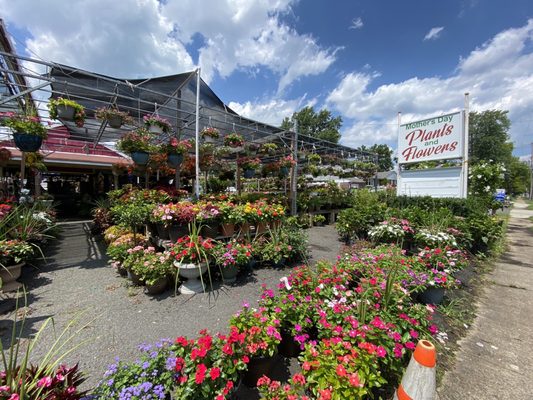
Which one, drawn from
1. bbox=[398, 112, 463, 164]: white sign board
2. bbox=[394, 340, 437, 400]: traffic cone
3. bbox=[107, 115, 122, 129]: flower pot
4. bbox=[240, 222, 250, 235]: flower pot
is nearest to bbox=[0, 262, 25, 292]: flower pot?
bbox=[107, 115, 122, 129]: flower pot

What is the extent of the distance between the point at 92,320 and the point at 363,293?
298 cm

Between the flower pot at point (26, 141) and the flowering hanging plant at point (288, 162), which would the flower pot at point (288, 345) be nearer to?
the flower pot at point (26, 141)

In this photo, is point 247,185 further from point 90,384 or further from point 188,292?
point 90,384

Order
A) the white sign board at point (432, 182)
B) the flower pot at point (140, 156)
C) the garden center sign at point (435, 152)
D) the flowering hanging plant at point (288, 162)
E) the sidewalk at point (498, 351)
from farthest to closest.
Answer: the flowering hanging plant at point (288, 162) < the white sign board at point (432, 182) < the garden center sign at point (435, 152) < the flower pot at point (140, 156) < the sidewalk at point (498, 351)

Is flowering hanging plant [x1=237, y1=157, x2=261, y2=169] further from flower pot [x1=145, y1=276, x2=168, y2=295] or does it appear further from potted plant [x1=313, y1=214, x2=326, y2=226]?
flower pot [x1=145, y1=276, x2=168, y2=295]

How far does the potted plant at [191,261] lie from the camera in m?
3.05

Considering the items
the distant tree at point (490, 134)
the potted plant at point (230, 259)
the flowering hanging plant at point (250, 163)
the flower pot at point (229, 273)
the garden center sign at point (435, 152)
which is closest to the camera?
the potted plant at point (230, 259)

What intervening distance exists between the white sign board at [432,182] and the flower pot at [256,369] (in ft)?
24.8

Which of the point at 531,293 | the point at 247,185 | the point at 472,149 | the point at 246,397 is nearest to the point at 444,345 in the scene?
the point at 246,397

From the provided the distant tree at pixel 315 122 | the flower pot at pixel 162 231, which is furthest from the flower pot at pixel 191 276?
→ the distant tree at pixel 315 122

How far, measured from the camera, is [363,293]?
87.1 inches

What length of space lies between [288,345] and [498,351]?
84.1 inches

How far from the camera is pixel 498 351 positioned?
2.22 m

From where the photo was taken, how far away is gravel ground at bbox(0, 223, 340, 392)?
2.12m
